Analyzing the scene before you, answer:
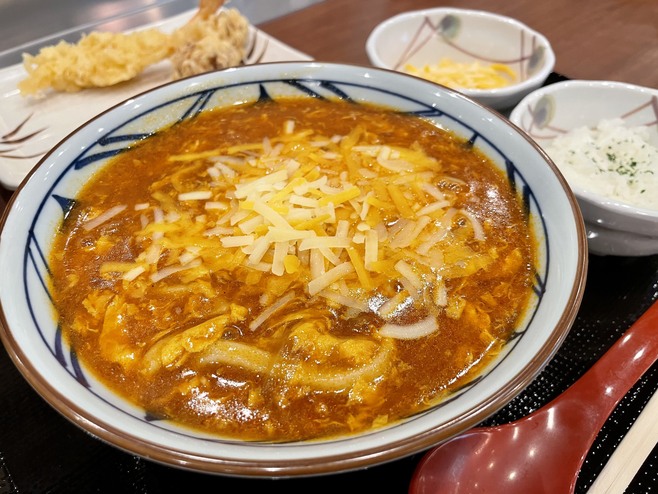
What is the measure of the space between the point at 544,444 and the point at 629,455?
0.20 m

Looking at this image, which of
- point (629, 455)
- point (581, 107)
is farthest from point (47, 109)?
point (629, 455)

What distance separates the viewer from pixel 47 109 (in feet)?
8.54

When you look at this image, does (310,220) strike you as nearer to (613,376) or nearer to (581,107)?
(613,376)

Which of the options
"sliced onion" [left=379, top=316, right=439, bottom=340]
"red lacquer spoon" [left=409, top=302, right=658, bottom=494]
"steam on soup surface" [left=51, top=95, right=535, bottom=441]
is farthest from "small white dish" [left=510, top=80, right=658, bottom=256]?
"sliced onion" [left=379, top=316, right=439, bottom=340]

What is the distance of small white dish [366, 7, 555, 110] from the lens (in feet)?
8.91

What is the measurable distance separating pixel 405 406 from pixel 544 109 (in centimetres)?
157

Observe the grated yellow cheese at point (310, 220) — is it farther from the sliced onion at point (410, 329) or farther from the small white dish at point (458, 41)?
the small white dish at point (458, 41)

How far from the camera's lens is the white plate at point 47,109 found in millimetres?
2246

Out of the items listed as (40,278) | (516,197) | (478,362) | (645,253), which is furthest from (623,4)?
(40,278)

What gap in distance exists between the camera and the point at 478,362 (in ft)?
4.00

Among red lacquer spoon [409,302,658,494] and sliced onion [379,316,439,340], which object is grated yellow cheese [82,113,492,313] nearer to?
sliced onion [379,316,439,340]

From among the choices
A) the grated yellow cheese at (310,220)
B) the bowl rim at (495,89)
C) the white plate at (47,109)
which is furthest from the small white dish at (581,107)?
the white plate at (47,109)

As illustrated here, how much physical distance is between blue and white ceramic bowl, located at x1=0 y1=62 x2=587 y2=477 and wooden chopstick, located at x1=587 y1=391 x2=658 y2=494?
0.44 meters

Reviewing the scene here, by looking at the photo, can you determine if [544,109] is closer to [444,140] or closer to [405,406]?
[444,140]
